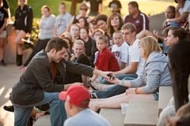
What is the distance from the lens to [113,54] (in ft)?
34.4

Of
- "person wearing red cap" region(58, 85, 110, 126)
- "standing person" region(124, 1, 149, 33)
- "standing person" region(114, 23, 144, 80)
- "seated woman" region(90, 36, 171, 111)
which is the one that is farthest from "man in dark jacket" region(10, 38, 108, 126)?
"standing person" region(124, 1, 149, 33)

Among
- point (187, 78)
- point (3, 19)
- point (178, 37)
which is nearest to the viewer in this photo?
point (187, 78)

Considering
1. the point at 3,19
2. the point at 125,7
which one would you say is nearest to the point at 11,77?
the point at 3,19

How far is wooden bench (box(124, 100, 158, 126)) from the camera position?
7.44 m

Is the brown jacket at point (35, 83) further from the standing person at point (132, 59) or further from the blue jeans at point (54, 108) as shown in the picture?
the standing person at point (132, 59)

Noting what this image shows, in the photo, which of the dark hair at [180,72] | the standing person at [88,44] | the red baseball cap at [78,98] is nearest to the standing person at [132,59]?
the standing person at [88,44]

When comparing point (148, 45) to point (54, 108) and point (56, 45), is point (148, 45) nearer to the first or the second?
point (56, 45)

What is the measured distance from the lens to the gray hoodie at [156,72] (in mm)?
8469

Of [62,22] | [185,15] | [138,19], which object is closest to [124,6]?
[62,22]

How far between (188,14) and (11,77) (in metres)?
4.43

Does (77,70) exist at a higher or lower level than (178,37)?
lower

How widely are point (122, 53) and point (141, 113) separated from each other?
2.98m

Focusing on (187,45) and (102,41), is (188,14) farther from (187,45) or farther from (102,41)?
(187,45)

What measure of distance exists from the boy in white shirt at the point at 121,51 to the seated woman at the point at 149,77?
174 cm
